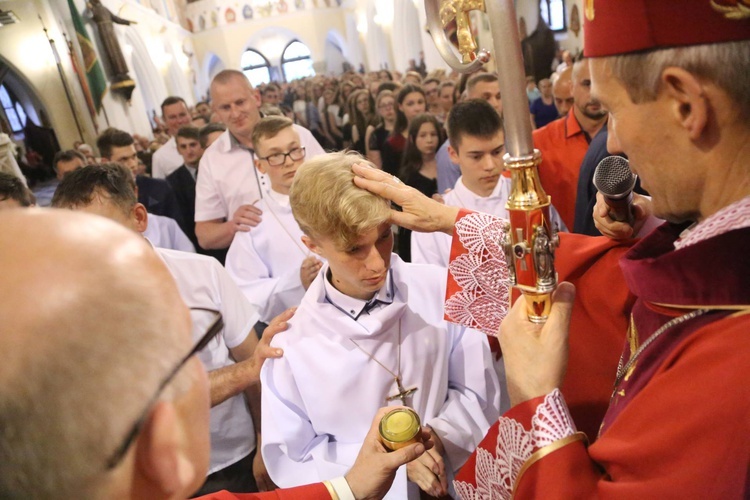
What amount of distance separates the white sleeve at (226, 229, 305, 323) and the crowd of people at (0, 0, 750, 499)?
0.02m

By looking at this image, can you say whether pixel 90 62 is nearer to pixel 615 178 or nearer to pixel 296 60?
pixel 615 178

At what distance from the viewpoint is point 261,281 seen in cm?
301

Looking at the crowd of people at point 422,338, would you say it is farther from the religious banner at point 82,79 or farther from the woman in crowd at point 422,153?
the religious banner at point 82,79

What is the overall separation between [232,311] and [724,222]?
1.96 metres

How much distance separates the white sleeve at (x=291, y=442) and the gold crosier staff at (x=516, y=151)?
97 cm

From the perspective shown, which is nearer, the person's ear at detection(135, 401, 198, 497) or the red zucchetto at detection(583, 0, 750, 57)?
the person's ear at detection(135, 401, 198, 497)

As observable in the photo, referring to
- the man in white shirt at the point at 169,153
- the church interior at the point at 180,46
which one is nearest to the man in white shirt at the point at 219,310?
the church interior at the point at 180,46

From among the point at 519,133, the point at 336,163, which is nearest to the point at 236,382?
the point at 336,163

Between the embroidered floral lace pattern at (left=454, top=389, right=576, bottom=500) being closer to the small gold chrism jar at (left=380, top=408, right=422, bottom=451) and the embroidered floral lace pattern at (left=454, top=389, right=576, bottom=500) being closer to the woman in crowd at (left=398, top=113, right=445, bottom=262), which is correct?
the small gold chrism jar at (left=380, top=408, right=422, bottom=451)

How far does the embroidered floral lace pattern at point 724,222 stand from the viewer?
0.80 metres

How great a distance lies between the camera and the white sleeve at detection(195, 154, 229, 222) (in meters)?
3.83

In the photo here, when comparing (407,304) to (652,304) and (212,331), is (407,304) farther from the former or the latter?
(212,331)

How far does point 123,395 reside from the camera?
0.59m

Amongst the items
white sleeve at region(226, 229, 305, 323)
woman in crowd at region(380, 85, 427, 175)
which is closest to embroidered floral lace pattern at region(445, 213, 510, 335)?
white sleeve at region(226, 229, 305, 323)
